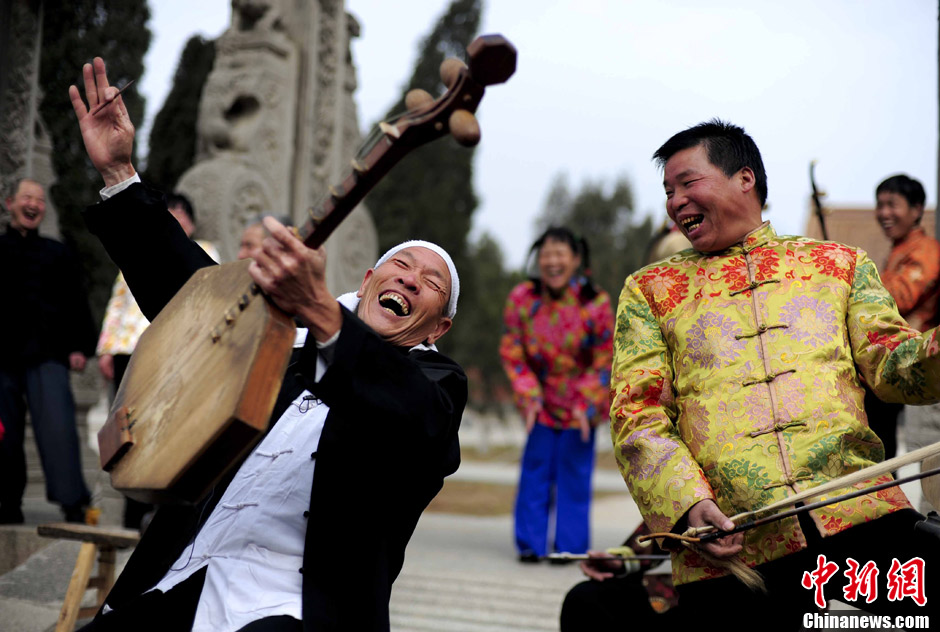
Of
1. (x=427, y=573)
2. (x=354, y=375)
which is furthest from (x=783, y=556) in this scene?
(x=427, y=573)

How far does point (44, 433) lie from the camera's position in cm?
488

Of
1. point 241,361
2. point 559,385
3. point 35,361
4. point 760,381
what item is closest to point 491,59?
point 241,361

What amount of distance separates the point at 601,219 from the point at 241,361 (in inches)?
1342

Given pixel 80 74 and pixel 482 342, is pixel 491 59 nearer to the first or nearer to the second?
pixel 80 74

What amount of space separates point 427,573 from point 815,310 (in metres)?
3.40

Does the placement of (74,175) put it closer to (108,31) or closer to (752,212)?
(108,31)

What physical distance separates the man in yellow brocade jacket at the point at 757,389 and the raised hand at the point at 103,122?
1505 millimetres

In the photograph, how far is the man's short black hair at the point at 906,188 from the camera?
474cm

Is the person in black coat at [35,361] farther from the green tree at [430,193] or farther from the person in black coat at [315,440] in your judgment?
the green tree at [430,193]

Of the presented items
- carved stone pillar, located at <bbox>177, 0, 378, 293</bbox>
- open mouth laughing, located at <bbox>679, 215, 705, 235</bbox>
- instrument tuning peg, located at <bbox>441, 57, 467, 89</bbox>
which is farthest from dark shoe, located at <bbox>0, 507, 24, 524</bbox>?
instrument tuning peg, located at <bbox>441, 57, 467, 89</bbox>

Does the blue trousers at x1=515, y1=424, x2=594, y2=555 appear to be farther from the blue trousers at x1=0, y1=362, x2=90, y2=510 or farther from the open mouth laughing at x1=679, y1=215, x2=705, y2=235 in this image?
the open mouth laughing at x1=679, y1=215, x2=705, y2=235

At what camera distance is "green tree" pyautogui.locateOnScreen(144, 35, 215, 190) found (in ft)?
52.7

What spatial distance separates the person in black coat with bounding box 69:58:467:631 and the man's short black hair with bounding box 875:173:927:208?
10.4ft

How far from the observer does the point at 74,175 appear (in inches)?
461
